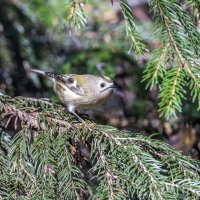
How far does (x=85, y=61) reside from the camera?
143 inches

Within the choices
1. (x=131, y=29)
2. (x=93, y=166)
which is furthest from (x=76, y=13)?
(x=93, y=166)

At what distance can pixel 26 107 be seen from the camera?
7.26ft

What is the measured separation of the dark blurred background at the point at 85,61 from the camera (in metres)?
3.46

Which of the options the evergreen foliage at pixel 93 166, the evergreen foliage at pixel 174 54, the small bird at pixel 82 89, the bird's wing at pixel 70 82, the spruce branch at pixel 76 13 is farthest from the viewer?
the bird's wing at pixel 70 82

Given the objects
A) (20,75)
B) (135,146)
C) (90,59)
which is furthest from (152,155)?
(20,75)

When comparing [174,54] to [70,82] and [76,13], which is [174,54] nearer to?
[76,13]

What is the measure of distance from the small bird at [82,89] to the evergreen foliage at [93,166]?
0.93 metres

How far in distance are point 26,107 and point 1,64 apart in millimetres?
1635

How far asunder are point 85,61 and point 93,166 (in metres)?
1.89

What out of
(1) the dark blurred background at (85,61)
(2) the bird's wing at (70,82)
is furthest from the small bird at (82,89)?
(1) the dark blurred background at (85,61)

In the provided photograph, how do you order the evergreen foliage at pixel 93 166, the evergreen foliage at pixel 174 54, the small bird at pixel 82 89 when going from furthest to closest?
1. the small bird at pixel 82 89
2. the evergreen foliage at pixel 174 54
3. the evergreen foliage at pixel 93 166

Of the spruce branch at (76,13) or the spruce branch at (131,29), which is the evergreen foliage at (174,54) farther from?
the spruce branch at (76,13)

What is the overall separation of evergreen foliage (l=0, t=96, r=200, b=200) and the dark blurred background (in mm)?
1323

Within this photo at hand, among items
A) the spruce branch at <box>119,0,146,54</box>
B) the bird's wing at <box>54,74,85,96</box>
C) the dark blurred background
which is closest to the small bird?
the bird's wing at <box>54,74,85,96</box>
